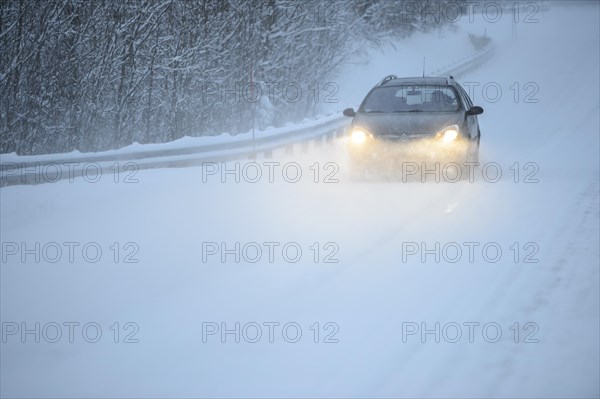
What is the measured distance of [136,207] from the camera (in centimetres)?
931

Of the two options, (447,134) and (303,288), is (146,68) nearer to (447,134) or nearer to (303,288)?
(447,134)

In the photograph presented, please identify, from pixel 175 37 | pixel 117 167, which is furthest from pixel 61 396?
pixel 175 37

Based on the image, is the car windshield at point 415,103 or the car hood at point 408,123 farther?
the car windshield at point 415,103

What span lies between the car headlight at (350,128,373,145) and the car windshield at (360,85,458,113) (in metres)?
0.74

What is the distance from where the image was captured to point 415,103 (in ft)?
41.2

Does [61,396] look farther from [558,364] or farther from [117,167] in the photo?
[117,167]

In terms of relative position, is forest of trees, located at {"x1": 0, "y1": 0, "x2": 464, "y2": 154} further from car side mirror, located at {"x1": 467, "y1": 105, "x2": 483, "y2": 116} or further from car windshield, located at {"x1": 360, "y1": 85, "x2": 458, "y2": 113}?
car side mirror, located at {"x1": 467, "y1": 105, "x2": 483, "y2": 116}

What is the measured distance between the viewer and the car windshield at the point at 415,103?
12.2m

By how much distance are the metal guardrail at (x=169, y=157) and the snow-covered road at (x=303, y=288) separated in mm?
221

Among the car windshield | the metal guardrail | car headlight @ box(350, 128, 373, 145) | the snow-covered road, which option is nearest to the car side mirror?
the car windshield

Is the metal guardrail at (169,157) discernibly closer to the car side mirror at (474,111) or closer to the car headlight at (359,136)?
the car headlight at (359,136)

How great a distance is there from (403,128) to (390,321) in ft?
21.7

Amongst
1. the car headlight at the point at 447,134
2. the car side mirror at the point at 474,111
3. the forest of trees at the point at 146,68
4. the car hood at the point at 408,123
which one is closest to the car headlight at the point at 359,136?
the car hood at the point at 408,123

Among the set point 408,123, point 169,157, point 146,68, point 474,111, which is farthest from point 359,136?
point 146,68
